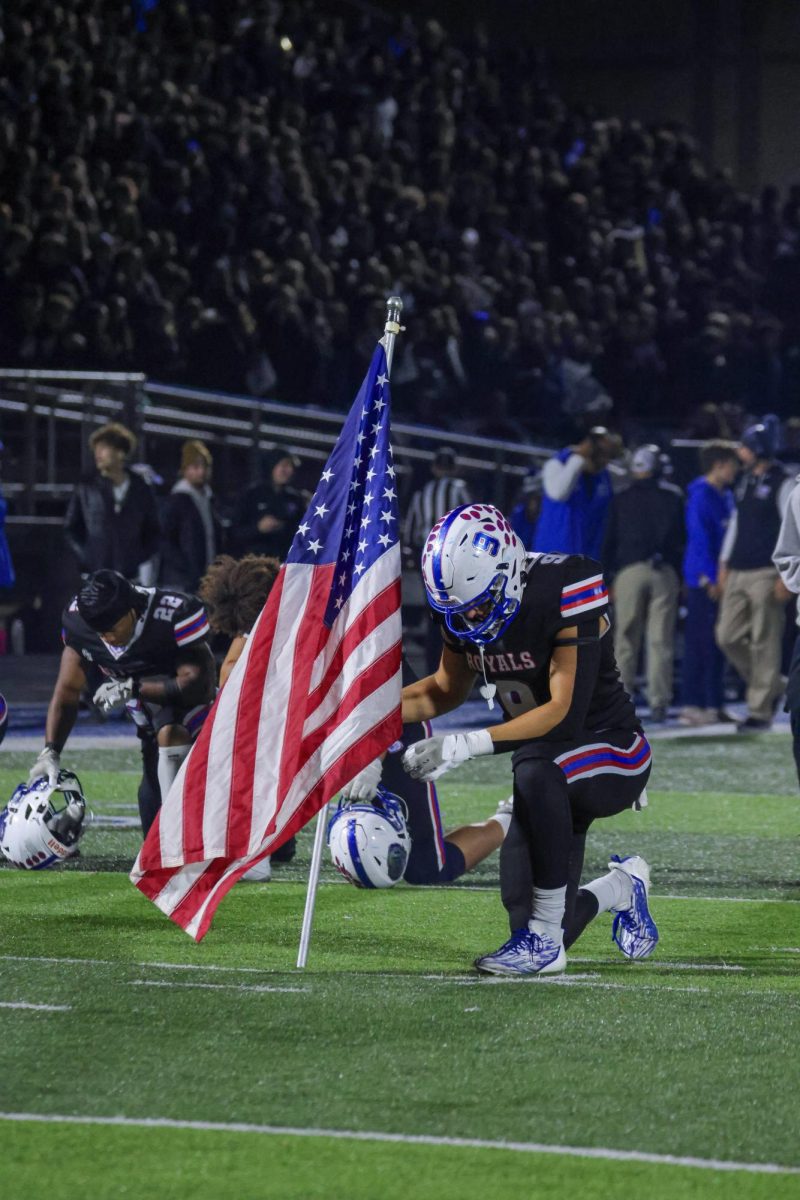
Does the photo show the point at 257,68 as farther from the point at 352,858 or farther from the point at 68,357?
the point at 352,858

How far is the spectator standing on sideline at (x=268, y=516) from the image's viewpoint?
1482 centimetres

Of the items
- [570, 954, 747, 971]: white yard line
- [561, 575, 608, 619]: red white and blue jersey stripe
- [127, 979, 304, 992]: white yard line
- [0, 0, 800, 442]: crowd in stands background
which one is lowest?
[570, 954, 747, 971]: white yard line

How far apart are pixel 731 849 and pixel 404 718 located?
3303 millimetres

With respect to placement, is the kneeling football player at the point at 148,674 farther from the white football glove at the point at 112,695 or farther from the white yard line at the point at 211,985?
Answer: the white yard line at the point at 211,985

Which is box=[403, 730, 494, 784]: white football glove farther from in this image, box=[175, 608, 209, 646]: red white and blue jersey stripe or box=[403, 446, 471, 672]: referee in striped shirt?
box=[403, 446, 471, 672]: referee in striped shirt

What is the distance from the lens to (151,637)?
822cm

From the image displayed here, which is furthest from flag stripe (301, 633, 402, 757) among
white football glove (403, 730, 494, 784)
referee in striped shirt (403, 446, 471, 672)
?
referee in striped shirt (403, 446, 471, 672)

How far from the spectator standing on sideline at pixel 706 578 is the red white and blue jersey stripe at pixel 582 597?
9.20 m

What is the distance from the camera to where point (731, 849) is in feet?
30.0

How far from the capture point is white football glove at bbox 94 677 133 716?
314 inches

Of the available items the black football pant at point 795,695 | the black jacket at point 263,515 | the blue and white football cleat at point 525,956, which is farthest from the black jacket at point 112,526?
the blue and white football cleat at point 525,956

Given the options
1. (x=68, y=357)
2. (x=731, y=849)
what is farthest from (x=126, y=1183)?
(x=68, y=357)

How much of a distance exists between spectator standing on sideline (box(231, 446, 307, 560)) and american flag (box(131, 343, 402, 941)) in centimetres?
838

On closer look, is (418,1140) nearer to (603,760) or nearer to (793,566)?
(603,760)
